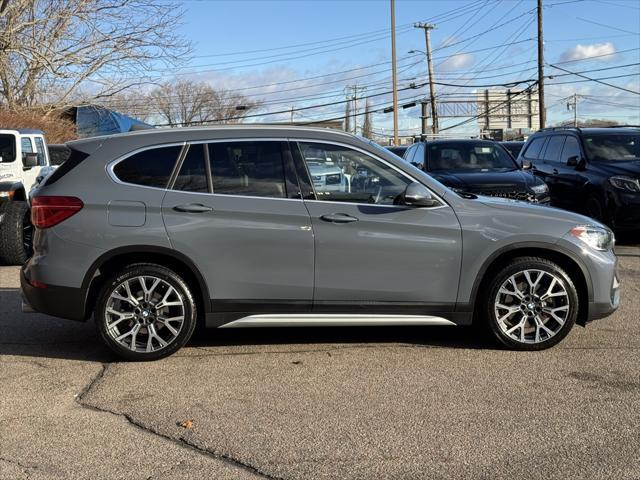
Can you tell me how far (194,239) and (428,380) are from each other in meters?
2.03

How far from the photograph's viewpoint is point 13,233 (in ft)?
31.1

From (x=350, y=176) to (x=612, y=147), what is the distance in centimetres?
746

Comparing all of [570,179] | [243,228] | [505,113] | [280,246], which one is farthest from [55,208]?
[505,113]

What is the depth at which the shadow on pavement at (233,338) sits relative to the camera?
215 inches

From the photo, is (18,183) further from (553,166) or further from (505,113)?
(505,113)

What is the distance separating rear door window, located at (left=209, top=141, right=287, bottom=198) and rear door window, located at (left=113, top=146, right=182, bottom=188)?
33 centimetres

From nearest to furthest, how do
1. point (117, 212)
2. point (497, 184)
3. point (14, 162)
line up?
Result: point (117, 212) < point (497, 184) < point (14, 162)

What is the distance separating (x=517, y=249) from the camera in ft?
16.9

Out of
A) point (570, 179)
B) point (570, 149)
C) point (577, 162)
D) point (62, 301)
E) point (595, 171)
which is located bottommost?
point (62, 301)

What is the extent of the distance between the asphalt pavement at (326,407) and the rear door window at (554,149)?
661cm

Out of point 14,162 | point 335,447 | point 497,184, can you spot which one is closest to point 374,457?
point 335,447

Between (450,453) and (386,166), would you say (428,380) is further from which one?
(386,166)

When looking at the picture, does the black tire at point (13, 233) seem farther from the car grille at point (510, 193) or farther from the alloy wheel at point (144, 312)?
the car grille at point (510, 193)

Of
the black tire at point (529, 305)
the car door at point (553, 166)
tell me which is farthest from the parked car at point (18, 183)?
the car door at point (553, 166)
